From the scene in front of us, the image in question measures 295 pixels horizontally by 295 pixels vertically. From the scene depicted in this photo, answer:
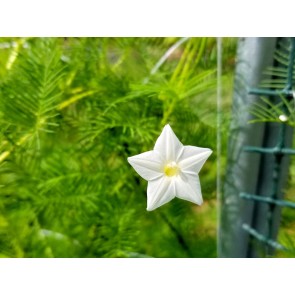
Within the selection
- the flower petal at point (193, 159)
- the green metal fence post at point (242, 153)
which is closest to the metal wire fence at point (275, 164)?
Result: the green metal fence post at point (242, 153)

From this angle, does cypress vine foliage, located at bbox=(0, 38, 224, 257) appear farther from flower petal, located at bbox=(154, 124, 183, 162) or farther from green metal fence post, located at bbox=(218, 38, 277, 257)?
flower petal, located at bbox=(154, 124, 183, 162)

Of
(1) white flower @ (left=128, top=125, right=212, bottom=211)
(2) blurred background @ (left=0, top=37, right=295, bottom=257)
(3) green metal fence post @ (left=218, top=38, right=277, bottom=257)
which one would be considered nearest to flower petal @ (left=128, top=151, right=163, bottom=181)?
(1) white flower @ (left=128, top=125, right=212, bottom=211)

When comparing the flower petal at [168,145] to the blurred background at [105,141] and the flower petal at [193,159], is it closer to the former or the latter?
the flower petal at [193,159]

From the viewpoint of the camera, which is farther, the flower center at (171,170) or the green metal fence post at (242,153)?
the green metal fence post at (242,153)

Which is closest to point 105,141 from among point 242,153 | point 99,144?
point 99,144

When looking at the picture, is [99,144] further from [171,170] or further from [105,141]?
[171,170]

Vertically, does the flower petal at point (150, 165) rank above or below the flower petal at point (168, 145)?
below
